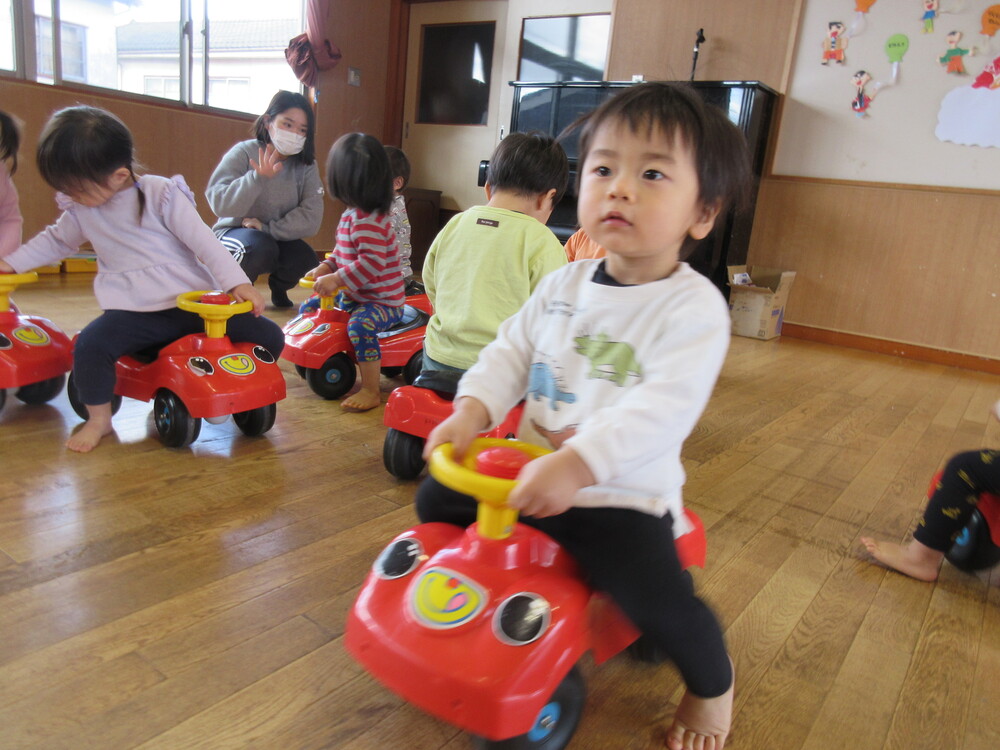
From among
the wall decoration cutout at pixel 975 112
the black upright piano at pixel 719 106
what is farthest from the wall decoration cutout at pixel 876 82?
the black upright piano at pixel 719 106

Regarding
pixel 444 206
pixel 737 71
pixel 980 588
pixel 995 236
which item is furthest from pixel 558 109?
pixel 980 588

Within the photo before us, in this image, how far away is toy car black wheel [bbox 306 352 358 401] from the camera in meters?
2.07

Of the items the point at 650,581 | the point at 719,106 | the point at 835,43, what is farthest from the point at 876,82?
the point at 650,581

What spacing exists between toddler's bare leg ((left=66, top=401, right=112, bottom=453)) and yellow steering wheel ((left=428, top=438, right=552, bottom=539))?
1125mm

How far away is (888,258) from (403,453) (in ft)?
10.9

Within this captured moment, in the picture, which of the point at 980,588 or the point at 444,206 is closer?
the point at 980,588

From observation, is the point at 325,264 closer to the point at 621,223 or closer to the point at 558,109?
Result: the point at 621,223

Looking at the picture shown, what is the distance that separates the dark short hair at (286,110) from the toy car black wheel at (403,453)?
1.67 m

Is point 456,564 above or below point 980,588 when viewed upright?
above

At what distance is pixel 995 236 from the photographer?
11.5ft

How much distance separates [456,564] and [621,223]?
411 millimetres

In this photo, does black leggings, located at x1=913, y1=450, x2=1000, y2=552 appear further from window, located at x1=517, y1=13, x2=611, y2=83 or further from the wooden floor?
window, located at x1=517, y1=13, x2=611, y2=83

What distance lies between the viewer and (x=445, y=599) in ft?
2.44

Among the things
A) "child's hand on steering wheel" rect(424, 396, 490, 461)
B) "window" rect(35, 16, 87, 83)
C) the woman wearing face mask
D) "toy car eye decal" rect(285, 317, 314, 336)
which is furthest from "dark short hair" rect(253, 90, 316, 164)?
"child's hand on steering wheel" rect(424, 396, 490, 461)
